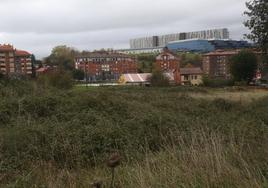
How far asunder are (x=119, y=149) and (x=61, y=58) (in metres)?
110

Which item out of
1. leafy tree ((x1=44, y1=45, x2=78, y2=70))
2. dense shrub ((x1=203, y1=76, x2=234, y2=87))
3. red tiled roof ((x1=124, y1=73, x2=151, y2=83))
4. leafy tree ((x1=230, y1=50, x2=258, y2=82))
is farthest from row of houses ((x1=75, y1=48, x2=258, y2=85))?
leafy tree ((x1=230, y1=50, x2=258, y2=82))

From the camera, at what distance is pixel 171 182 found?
4.36 m

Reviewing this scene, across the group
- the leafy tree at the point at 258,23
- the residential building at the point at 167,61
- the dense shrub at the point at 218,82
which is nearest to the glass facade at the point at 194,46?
the residential building at the point at 167,61

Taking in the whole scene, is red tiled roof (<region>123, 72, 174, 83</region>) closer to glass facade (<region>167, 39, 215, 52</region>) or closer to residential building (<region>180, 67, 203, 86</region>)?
residential building (<region>180, 67, 203, 86</region>)

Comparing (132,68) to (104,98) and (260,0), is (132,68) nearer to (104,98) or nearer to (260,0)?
(260,0)

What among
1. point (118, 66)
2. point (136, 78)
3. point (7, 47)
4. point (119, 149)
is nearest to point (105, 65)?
point (118, 66)

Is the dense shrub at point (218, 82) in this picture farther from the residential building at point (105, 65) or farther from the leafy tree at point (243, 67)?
the residential building at point (105, 65)

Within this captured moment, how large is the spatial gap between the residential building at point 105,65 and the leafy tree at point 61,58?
97.1 inches

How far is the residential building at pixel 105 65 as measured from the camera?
4628 inches

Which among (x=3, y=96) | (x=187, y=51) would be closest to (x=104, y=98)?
(x=3, y=96)

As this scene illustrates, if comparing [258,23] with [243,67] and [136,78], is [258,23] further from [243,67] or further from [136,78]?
[136,78]

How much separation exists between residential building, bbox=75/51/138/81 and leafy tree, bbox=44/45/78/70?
2467 mm

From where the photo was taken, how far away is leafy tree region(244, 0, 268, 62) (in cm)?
2306

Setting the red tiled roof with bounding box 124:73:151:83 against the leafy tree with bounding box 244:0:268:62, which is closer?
the leafy tree with bounding box 244:0:268:62
